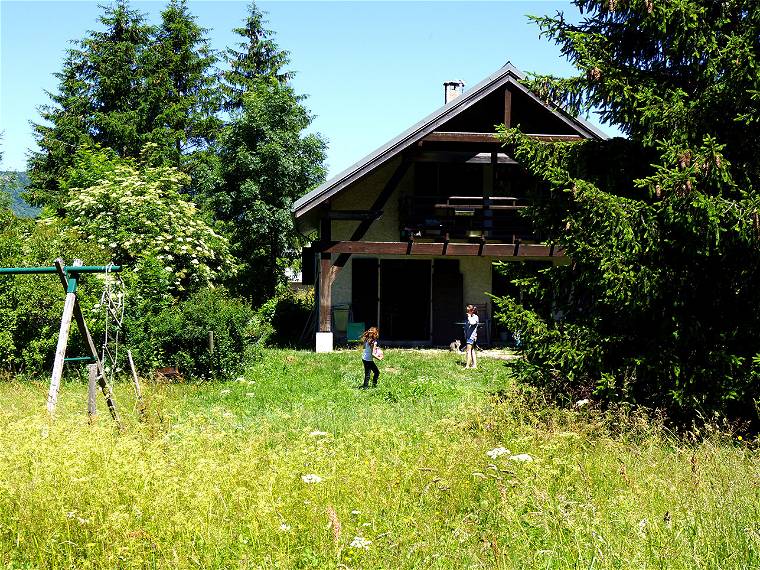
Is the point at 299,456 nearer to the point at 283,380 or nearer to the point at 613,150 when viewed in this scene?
the point at 613,150

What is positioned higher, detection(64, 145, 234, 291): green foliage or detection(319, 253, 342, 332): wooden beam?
detection(64, 145, 234, 291): green foliage

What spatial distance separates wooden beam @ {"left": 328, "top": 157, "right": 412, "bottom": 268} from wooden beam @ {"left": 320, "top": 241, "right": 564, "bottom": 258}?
0.25 metres

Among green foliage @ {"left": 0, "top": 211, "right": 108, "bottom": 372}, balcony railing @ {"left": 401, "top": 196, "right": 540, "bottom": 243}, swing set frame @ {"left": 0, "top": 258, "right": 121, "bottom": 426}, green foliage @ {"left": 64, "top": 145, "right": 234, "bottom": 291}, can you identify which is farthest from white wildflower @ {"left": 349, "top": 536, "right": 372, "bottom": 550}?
balcony railing @ {"left": 401, "top": 196, "right": 540, "bottom": 243}

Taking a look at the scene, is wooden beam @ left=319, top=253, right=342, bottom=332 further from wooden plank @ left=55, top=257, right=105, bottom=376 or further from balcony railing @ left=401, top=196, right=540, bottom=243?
wooden plank @ left=55, top=257, right=105, bottom=376

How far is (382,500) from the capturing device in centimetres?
592

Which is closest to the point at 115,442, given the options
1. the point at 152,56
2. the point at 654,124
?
the point at 654,124

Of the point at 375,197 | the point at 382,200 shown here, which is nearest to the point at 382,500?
the point at 382,200

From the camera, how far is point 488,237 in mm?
21234

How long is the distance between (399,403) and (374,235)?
9857mm

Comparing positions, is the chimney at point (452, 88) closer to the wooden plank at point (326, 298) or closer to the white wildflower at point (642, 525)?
the wooden plank at point (326, 298)

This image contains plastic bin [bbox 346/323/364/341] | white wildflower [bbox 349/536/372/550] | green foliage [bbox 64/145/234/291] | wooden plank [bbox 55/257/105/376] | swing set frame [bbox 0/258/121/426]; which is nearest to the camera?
white wildflower [bbox 349/536/372/550]

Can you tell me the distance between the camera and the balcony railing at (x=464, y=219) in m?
20.9

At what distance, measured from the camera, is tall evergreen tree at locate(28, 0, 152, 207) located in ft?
114

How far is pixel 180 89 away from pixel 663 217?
33600 mm
